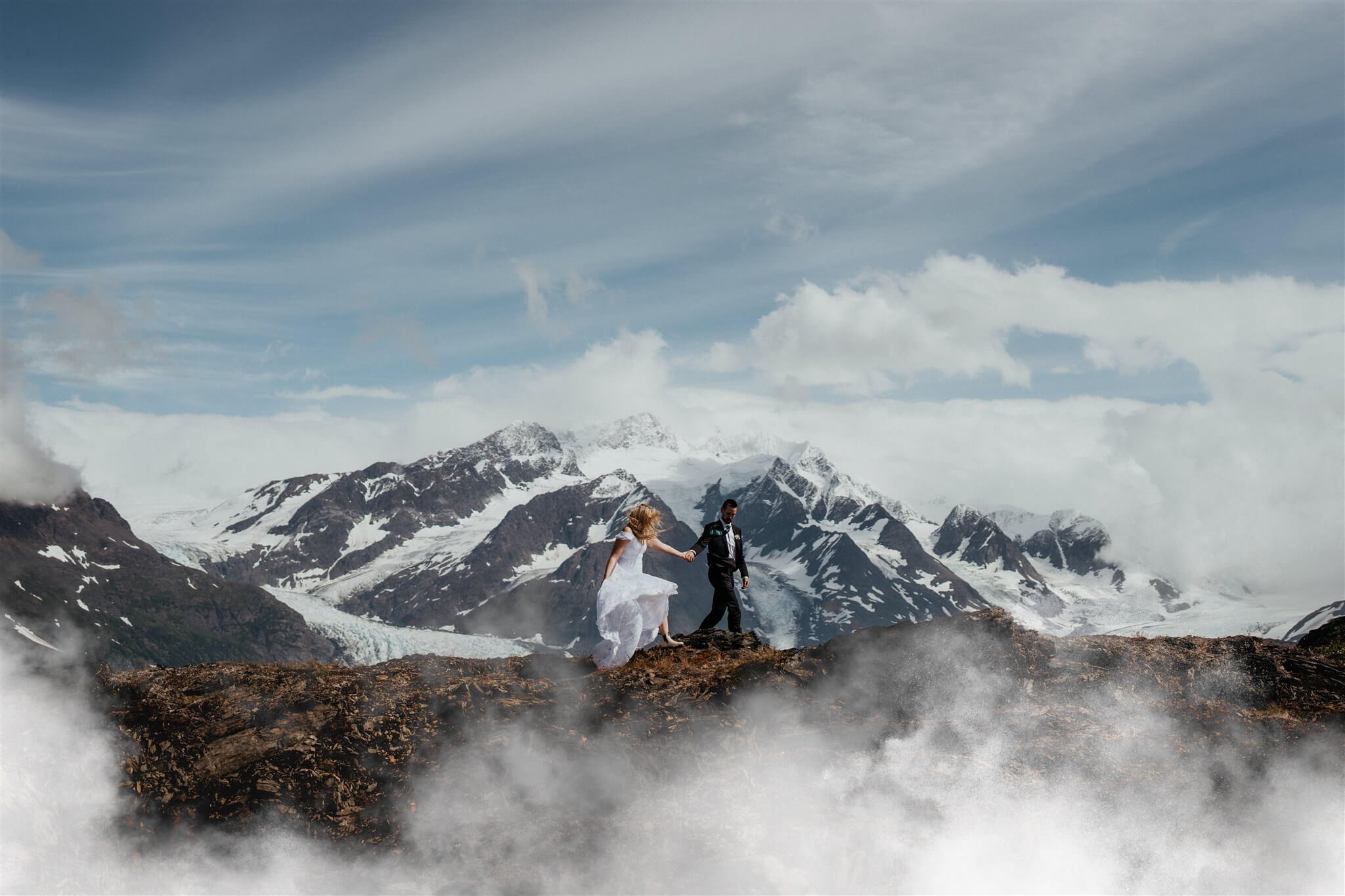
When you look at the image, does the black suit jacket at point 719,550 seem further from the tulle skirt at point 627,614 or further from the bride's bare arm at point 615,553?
the tulle skirt at point 627,614

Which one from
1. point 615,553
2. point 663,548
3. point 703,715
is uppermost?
point 615,553

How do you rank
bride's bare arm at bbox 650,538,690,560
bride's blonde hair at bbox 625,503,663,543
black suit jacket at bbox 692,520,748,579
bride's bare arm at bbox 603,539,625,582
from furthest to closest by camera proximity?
black suit jacket at bbox 692,520,748,579 < bride's bare arm at bbox 650,538,690,560 < bride's bare arm at bbox 603,539,625,582 < bride's blonde hair at bbox 625,503,663,543

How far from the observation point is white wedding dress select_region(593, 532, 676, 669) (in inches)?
687

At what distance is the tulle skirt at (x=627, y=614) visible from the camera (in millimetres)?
17453

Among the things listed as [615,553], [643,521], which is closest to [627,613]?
[615,553]

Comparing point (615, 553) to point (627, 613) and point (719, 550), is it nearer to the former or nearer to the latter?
point (627, 613)

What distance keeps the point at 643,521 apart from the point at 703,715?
15.4 ft

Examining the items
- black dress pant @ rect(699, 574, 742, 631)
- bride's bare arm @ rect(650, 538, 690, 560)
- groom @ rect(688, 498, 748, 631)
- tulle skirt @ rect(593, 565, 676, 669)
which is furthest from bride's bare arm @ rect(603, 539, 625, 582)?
black dress pant @ rect(699, 574, 742, 631)

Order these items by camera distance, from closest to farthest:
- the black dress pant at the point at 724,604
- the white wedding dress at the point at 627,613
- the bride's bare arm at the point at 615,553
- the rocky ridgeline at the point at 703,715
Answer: the rocky ridgeline at the point at 703,715, the white wedding dress at the point at 627,613, the bride's bare arm at the point at 615,553, the black dress pant at the point at 724,604

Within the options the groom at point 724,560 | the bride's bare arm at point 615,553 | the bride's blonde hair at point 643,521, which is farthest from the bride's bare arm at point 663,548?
the groom at point 724,560

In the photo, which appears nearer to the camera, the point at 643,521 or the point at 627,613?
the point at 627,613

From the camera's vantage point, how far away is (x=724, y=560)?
69.7 ft

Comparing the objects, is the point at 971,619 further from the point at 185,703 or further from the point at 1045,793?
the point at 185,703

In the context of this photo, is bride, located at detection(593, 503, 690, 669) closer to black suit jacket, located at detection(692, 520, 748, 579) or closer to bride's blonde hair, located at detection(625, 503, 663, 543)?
bride's blonde hair, located at detection(625, 503, 663, 543)
